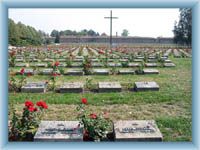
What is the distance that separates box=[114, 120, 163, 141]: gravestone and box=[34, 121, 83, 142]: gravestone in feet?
2.00

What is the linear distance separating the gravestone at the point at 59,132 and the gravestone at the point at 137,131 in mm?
609

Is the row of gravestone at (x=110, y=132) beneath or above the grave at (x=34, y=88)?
beneath

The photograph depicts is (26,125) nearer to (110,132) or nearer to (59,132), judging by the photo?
(59,132)

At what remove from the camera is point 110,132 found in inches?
220

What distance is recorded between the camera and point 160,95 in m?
8.73

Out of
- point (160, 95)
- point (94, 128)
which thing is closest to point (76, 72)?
point (160, 95)

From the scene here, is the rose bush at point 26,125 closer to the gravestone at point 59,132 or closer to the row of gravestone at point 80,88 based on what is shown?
the gravestone at point 59,132

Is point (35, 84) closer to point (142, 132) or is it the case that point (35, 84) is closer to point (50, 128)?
point (50, 128)

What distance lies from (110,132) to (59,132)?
0.85 m

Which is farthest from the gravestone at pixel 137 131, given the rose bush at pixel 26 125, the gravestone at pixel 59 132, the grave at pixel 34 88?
the grave at pixel 34 88

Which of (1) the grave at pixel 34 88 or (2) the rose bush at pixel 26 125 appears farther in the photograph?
(1) the grave at pixel 34 88

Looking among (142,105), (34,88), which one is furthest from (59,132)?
(34,88)

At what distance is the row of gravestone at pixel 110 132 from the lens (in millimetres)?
5109
